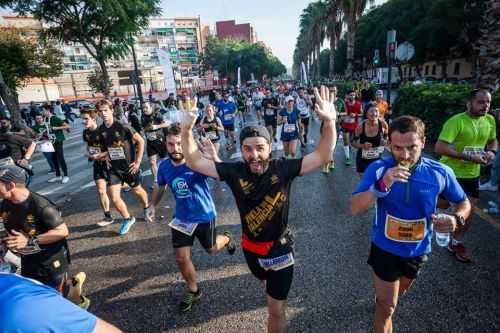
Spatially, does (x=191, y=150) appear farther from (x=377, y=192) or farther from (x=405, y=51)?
(x=405, y=51)

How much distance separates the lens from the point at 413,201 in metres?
2.16

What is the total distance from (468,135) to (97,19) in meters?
18.1

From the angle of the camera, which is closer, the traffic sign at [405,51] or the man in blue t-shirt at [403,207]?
the man in blue t-shirt at [403,207]

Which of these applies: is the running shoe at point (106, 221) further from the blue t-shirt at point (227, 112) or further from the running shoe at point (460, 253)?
the blue t-shirt at point (227, 112)

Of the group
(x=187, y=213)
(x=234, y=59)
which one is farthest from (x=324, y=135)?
(x=234, y=59)

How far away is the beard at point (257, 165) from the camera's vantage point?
7.32ft

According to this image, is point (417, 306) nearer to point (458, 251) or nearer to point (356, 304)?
→ point (356, 304)

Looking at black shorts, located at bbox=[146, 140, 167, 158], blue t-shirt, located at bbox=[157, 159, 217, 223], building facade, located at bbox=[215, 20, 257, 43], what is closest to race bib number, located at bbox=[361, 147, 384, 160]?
blue t-shirt, located at bbox=[157, 159, 217, 223]

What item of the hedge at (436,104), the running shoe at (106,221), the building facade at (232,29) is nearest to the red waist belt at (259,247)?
the running shoe at (106,221)

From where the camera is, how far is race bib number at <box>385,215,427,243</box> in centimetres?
221

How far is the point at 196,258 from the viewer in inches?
Result: 161

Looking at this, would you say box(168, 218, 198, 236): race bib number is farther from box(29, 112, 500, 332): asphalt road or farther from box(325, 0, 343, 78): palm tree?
box(325, 0, 343, 78): palm tree

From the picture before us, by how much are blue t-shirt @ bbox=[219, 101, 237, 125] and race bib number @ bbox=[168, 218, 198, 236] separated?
339 inches

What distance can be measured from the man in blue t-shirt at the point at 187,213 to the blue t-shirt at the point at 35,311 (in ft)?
6.25
